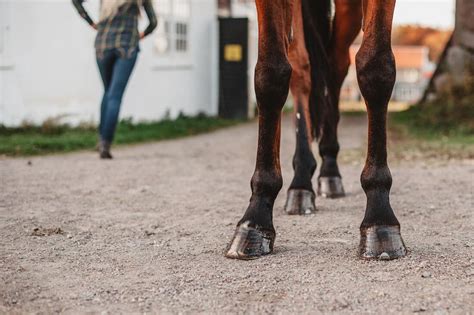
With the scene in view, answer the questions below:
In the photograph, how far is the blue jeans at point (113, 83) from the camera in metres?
7.96

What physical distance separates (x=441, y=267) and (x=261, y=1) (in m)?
1.31

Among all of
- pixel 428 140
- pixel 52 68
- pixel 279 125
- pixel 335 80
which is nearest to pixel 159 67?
pixel 52 68

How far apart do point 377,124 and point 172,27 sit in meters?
11.9

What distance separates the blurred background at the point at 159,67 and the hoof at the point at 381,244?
25.3 feet

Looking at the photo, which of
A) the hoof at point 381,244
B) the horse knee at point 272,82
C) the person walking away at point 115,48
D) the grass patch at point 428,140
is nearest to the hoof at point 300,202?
the horse knee at point 272,82

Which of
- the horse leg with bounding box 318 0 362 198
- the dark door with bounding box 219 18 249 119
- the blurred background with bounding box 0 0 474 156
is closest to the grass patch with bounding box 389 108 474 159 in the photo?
the blurred background with bounding box 0 0 474 156

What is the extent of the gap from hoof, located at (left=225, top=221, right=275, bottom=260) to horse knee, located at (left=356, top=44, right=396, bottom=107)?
73 centimetres

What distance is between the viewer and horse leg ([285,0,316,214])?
14.2ft

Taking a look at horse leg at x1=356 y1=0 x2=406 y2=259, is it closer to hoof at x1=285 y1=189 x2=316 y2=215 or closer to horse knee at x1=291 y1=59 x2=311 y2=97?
hoof at x1=285 y1=189 x2=316 y2=215

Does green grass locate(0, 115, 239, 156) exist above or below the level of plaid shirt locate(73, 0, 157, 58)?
below

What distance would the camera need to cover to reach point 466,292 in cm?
259

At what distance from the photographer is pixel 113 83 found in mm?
7996

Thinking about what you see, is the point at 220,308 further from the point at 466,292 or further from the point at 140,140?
the point at 140,140

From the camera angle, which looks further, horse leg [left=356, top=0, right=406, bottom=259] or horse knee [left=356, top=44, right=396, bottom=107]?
horse knee [left=356, top=44, right=396, bottom=107]
